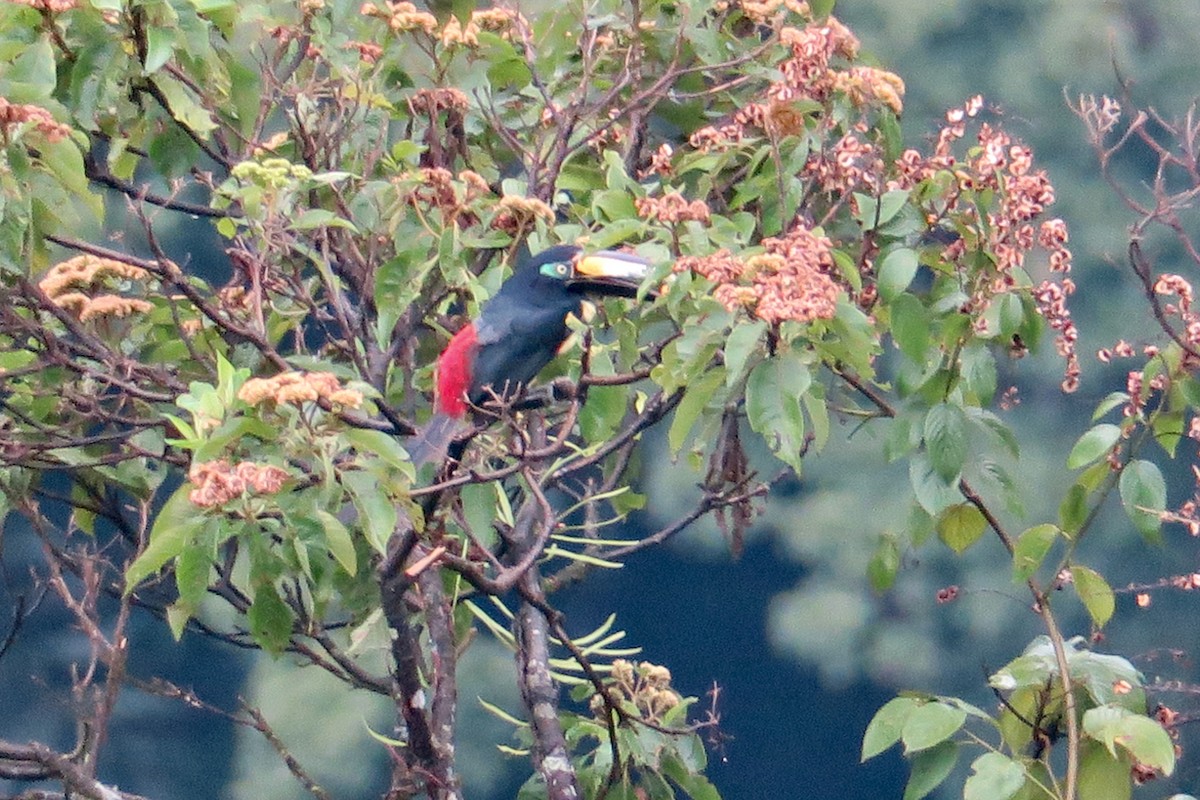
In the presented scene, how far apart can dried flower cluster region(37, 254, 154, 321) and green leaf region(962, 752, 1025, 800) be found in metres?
1.09

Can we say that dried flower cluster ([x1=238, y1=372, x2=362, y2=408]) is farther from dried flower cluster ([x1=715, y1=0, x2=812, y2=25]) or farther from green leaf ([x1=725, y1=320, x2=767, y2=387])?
dried flower cluster ([x1=715, y1=0, x2=812, y2=25])

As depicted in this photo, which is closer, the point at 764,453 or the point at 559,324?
the point at 559,324

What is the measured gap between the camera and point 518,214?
6.28ft

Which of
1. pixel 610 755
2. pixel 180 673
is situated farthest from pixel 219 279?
pixel 610 755

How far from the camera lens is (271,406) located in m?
1.39

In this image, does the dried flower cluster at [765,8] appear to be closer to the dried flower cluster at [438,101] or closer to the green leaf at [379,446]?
the dried flower cluster at [438,101]

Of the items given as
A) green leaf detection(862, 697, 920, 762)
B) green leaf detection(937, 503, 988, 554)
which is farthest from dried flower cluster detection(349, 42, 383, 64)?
green leaf detection(862, 697, 920, 762)

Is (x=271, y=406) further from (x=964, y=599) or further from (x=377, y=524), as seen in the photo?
(x=964, y=599)

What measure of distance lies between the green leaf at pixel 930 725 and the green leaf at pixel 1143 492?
1.01ft

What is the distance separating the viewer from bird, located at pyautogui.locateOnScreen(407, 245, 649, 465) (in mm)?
2039

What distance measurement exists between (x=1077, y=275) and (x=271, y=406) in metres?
2.30

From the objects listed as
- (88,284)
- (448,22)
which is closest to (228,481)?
(88,284)

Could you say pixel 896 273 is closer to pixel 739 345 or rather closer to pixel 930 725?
pixel 739 345

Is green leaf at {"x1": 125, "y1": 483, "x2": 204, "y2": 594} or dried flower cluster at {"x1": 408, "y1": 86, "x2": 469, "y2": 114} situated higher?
dried flower cluster at {"x1": 408, "y1": 86, "x2": 469, "y2": 114}
